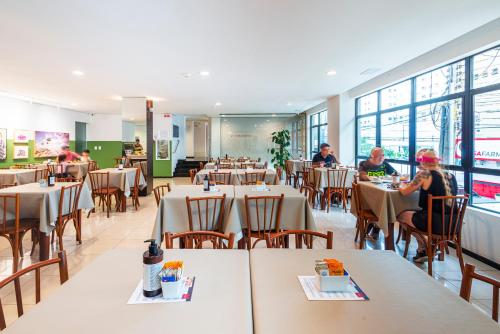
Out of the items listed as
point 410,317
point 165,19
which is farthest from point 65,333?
point 165,19

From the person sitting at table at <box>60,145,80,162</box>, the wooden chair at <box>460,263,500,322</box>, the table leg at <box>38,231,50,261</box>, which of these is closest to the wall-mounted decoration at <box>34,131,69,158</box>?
the person sitting at table at <box>60,145,80,162</box>

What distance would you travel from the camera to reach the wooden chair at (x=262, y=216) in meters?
2.78

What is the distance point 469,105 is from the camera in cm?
371

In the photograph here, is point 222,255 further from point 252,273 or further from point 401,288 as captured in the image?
point 401,288

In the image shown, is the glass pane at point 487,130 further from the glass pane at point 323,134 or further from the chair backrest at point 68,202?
the glass pane at point 323,134

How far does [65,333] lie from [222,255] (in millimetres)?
721

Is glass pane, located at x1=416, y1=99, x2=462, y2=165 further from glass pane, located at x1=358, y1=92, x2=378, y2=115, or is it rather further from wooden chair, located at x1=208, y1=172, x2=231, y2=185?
wooden chair, located at x1=208, y1=172, x2=231, y2=185

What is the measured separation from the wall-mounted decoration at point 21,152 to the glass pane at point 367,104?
9572mm

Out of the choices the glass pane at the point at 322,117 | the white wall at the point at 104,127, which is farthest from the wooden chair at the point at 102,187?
the white wall at the point at 104,127

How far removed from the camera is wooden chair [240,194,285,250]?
2.78m

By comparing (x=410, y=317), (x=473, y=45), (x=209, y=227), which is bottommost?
(x=209, y=227)

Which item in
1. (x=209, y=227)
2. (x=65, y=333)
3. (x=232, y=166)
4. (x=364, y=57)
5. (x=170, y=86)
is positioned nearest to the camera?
(x=65, y=333)

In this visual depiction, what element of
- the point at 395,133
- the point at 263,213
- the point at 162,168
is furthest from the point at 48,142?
the point at 395,133

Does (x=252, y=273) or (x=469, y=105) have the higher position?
(x=469, y=105)
